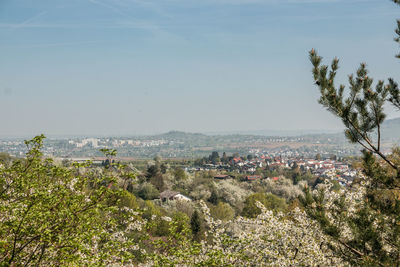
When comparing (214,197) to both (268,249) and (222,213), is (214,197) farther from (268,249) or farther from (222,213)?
(268,249)

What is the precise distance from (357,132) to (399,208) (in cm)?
172

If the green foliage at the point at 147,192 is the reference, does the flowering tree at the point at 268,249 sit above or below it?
above

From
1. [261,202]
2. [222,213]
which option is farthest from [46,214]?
[261,202]

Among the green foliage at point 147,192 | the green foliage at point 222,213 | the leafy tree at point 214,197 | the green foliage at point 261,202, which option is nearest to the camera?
the green foliage at point 222,213

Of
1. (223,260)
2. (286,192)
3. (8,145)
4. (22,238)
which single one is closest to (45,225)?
(22,238)

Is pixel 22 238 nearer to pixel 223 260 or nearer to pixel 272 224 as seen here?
pixel 223 260

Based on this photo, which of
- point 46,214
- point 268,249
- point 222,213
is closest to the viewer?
point 46,214

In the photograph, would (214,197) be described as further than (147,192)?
Yes

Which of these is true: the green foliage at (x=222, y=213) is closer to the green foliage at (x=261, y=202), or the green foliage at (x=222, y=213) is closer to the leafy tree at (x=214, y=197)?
the green foliage at (x=261, y=202)

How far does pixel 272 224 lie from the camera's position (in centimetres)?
976

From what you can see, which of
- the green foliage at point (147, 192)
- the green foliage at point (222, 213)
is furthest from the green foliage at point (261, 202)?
the green foliage at point (147, 192)

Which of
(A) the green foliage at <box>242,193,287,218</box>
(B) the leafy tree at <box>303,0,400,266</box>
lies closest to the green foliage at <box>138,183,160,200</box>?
(A) the green foliage at <box>242,193,287,218</box>

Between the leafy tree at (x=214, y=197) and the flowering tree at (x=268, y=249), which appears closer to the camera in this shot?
the flowering tree at (x=268, y=249)

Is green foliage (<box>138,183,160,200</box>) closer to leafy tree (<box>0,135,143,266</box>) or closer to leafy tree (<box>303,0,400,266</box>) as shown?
leafy tree (<box>0,135,143,266</box>)
